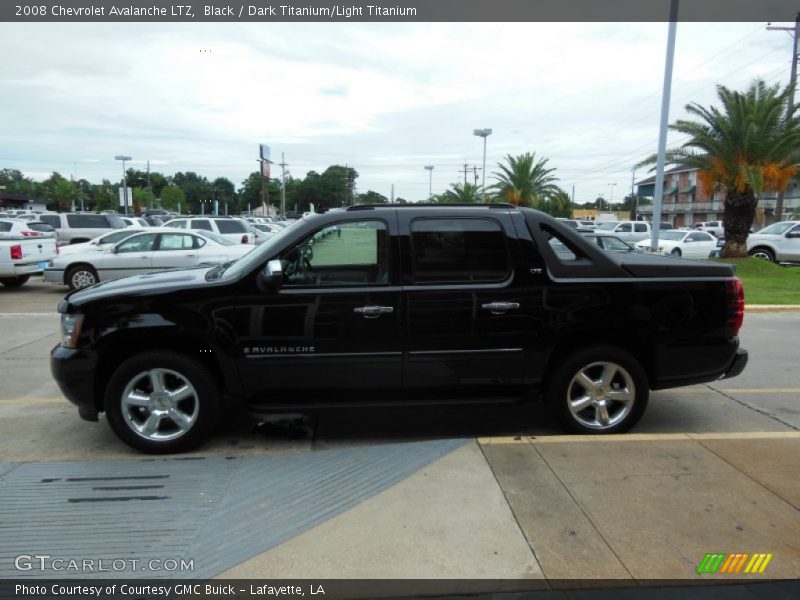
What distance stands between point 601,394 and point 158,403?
3.28 m

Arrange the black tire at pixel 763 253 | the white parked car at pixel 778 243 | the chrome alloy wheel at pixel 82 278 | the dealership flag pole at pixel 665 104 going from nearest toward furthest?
1. the chrome alloy wheel at pixel 82 278
2. the dealership flag pole at pixel 665 104
3. the white parked car at pixel 778 243
4. the black tire at pixel 763 253

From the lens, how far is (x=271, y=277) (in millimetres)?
3898

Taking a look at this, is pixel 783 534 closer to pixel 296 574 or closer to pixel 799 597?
pixel 799 597

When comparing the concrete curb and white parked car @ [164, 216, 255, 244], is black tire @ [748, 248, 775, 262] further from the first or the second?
white parked car @ [164, 216, 255, 244]

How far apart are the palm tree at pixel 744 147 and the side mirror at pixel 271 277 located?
58.5 feet

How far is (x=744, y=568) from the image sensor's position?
110 inches

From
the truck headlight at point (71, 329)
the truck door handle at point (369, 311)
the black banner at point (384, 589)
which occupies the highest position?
the truck door handle at point (369, 311)

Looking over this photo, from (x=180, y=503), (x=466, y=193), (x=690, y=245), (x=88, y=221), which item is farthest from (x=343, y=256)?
(x=466, y=193)

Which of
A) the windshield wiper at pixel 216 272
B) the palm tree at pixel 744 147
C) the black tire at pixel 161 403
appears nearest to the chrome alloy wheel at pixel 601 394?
the black tire at pixel 161 403

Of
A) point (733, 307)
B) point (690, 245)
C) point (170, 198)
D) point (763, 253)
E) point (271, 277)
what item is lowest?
point (763, 253)

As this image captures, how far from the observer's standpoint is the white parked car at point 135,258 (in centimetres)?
1248

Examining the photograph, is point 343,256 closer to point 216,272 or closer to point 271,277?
point 271,277

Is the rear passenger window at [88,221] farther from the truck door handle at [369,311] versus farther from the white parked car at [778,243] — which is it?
the white parked car at [778,243]

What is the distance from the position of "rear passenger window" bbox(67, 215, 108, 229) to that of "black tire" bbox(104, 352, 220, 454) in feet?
65.7
